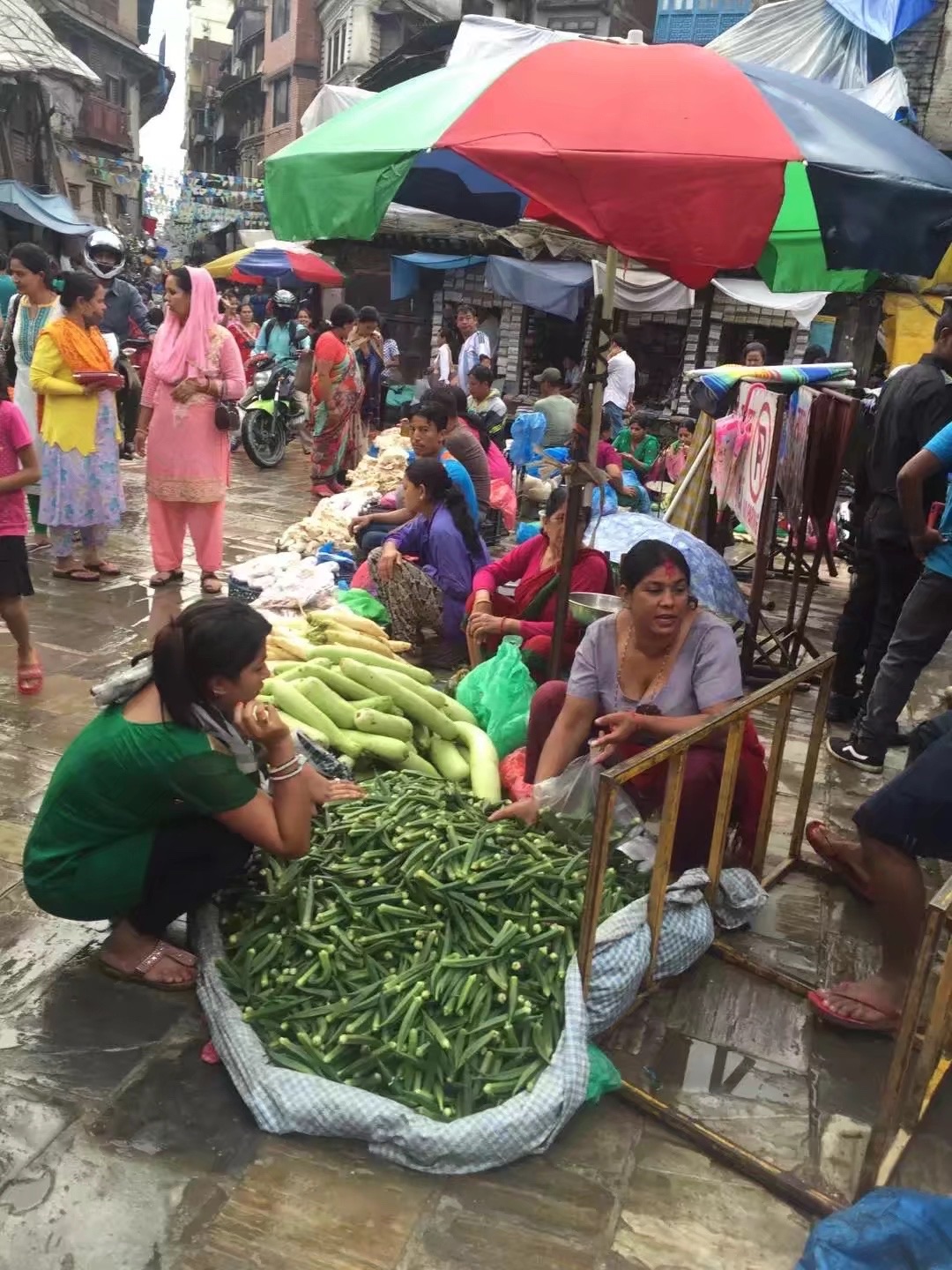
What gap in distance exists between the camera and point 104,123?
34094 millimetres

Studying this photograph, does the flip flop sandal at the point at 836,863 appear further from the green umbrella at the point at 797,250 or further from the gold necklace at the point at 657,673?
the green umbrella at the point at 797,250

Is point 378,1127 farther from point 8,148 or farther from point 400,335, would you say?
point 8,148

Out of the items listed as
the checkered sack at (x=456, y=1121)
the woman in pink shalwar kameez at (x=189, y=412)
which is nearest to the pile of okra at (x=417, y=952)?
the checkered sack at (x=456, y=1121)

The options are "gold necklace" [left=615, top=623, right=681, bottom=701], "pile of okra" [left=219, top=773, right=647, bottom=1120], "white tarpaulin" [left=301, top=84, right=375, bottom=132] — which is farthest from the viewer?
"white tarpaulin" [left=301, top=84, right=375, bottom=132]

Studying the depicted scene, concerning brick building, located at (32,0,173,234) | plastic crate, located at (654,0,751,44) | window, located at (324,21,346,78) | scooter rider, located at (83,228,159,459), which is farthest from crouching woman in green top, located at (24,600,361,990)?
window, located at (324,21,346,78)

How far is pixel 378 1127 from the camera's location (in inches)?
92.8

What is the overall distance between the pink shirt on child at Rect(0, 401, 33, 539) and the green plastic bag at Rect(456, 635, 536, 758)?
227 cm

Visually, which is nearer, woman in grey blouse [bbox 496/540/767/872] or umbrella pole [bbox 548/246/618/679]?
woman in grey blouse [bbox 496/540/767/872]

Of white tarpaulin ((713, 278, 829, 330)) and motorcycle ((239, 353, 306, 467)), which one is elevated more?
white tarpaulin ((713, 278, 829, 330))

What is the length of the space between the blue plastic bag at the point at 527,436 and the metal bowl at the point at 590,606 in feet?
18.7

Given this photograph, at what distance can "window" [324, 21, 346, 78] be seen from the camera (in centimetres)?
3011

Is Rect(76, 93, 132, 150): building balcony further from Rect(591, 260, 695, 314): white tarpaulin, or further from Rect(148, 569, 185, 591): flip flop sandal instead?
→ Rect(148, 569, 185, 591): flip flop sandal

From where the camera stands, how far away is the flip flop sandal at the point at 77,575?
22.4 feet

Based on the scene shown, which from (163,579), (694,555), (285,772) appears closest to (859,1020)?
(285,772)
